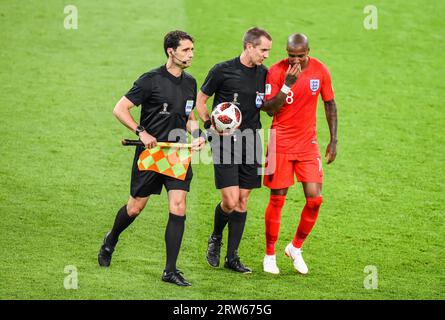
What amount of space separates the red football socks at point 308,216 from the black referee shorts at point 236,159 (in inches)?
20.8

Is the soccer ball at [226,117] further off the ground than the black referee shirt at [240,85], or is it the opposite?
the black referee shirt at [240,85]

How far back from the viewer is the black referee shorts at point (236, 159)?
930cm

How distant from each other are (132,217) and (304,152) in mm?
1638

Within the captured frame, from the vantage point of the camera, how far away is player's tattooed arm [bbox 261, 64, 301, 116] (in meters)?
8.96

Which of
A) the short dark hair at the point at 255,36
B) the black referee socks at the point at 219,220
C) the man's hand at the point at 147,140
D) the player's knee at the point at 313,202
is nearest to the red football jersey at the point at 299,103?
the short dark hair at the point at 255,36

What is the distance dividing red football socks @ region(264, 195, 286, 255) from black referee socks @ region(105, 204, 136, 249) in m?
1.25

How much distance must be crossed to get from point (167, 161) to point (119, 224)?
803 millimetres

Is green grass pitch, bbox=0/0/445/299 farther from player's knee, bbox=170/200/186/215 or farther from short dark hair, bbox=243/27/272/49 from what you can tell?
short dark hair, bbox=243/27/272/49

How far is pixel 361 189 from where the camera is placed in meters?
12.4

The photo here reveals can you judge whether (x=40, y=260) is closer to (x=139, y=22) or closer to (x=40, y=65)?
(x=40, y=65)

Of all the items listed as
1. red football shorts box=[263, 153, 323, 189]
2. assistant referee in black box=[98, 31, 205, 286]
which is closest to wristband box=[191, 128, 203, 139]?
assistant referee in black box=[98, 31, 205, 286]

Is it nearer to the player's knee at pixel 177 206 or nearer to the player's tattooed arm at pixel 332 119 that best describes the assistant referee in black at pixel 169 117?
the player's knee at pixel 177 206

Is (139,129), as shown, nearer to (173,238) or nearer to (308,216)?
(173,238)
